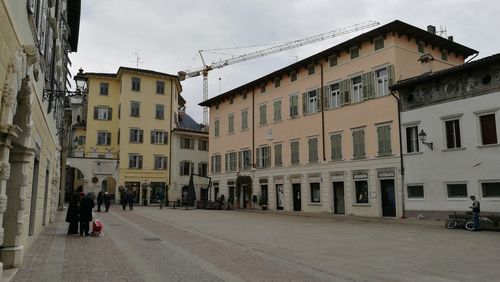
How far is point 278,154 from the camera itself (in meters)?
36.7

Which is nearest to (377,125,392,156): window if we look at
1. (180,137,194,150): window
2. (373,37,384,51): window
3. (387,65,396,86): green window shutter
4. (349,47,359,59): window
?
(387,65,396,86): green window shutter

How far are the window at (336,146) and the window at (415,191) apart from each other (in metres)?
5.93

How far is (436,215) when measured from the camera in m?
23.6

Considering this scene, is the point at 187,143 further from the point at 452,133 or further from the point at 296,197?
the point at 452,133

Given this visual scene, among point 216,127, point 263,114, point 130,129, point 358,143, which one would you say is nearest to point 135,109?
point 130,129

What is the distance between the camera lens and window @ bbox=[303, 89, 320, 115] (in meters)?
33.0

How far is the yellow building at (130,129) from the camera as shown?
52.6 m

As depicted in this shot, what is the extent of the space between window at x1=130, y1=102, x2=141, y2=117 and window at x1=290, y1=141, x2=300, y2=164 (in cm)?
2569

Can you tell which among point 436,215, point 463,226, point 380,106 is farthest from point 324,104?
point 463,226

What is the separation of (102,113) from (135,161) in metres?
7.83

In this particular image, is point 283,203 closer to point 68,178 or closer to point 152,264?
point 152,264

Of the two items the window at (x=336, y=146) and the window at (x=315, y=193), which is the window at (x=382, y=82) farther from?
the window at (x=315, y=193)

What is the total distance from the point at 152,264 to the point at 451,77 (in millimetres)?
19615

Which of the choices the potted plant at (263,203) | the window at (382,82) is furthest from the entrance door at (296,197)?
the window at (382,82)
